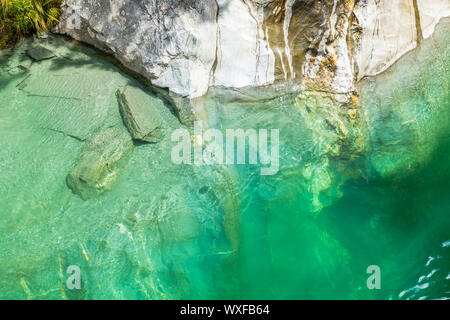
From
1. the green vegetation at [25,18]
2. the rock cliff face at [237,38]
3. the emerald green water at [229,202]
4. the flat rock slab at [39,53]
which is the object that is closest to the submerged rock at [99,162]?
the emerald green water at [229,202]

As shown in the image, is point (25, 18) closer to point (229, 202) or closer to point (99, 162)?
point (99, 162)

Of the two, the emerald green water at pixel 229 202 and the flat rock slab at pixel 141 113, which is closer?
the emerald green water at pixel 229 202

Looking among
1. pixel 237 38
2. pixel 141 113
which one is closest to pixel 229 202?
pixel 141 113

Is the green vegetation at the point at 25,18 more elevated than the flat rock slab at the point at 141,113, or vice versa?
Answer: the green vegetation at the point at 25,18

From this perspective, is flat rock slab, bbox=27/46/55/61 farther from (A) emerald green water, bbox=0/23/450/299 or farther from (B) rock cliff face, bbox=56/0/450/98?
(B) rock cliff face, bbox=56/0/450/98

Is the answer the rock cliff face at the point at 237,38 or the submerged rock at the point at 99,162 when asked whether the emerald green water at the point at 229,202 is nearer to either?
the submerged rock at the point at 99,162

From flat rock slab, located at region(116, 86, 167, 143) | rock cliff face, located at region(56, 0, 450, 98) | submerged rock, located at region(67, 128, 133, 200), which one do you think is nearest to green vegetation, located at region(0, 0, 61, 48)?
rock cliff face, located at region(56, 0, 450, 98)
